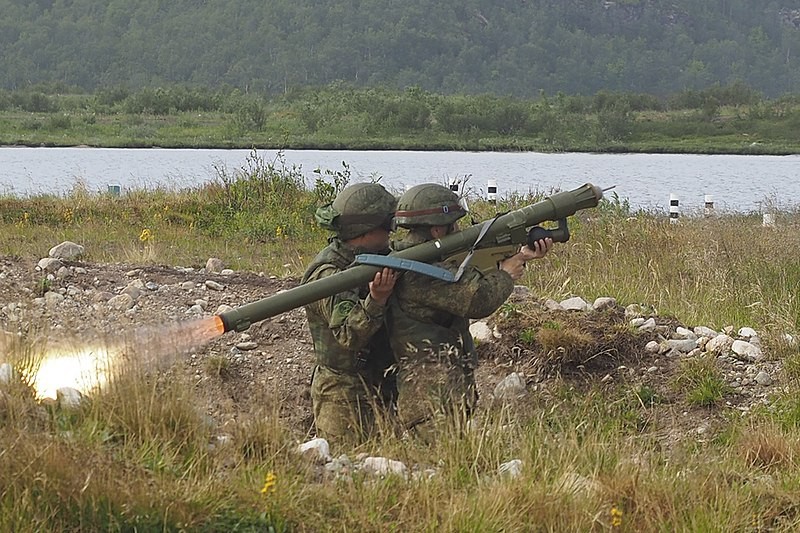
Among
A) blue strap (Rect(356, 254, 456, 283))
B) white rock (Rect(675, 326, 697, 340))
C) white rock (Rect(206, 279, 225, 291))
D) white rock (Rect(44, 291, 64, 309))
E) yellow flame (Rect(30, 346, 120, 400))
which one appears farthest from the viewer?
white rock (Rect(206, 279, 225, 291))

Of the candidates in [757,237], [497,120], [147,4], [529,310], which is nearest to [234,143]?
[497,120]

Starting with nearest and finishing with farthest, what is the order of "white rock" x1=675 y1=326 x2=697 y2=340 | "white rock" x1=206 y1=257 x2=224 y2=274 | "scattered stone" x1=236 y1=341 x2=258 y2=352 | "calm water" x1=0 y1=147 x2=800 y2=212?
"white rock" x1=675 y1=326 x2=697 y2=340
"scattered stone" x1=236 y1=341 x2=258 y2=352
"white rock" x1=206 y1=257 x2=224 y2=274
"calm water" x1=0 y1=147 x2=800 y2=212

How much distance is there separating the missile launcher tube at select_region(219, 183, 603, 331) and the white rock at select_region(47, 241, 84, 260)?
19.2ft

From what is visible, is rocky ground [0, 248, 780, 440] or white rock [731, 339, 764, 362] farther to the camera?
white rock [731, 339, 764, 362]

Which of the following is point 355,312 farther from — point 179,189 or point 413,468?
point 179,189

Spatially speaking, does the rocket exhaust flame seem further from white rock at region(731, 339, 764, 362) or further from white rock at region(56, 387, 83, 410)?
white rock at region(731, 339, 764, 362)

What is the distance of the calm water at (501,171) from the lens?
84.3 ft

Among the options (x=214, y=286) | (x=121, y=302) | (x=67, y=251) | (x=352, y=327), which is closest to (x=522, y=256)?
(x=352, y=327)

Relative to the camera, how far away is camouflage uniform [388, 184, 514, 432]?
20.5ft

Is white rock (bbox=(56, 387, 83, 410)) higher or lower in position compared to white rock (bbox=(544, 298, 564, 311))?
higher

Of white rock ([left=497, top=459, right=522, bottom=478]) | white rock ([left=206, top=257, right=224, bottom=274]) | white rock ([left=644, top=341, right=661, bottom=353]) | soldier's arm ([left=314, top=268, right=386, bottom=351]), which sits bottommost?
white rock ([left=644, top=341, right=661, bottom=353])

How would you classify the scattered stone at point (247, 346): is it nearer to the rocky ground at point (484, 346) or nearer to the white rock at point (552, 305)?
the rocky ground at point (484, 346)

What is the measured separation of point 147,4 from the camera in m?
117

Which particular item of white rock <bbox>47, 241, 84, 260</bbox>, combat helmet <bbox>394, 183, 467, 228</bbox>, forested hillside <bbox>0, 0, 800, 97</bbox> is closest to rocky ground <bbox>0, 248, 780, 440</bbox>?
combat helmet <bbox>394, 183, 467, 228</bbox>
